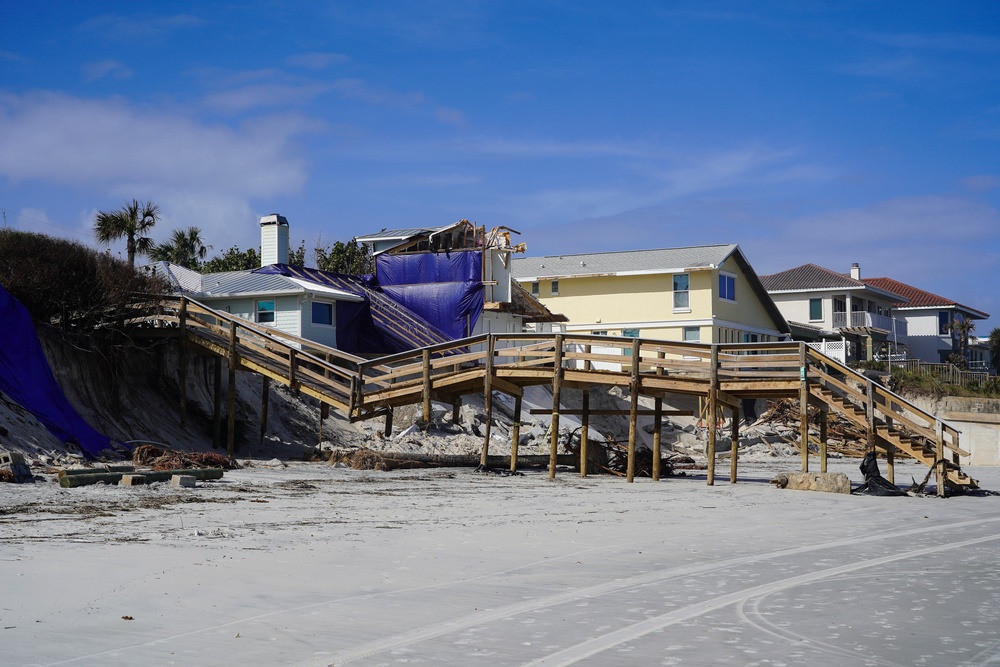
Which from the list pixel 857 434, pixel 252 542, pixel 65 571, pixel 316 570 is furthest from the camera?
pixel 857 434

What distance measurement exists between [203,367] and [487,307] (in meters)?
13.2

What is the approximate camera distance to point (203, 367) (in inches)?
1200

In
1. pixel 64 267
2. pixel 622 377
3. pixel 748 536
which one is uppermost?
pixel 64 267

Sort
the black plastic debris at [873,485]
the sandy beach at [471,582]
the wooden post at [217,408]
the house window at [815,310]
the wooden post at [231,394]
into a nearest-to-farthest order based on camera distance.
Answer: the sandy beach at [471,582] → the black plastic debris at [873,485] → the wooden post at [231,394] → the wooden post at [217,408] → the house window at [815,310]

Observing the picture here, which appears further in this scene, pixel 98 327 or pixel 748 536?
pixel 98 327

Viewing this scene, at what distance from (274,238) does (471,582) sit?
31732mm

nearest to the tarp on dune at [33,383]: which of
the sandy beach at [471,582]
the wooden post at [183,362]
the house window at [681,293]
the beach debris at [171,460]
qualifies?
the beach debris at [171,460]

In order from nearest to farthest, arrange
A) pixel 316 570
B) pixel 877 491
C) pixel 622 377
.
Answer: pixel 316 570 → pixel 877 491 → pixel 622 377

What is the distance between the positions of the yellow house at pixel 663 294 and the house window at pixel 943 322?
84.2 ft

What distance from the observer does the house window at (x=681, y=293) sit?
48.2 m

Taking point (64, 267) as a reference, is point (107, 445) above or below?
below

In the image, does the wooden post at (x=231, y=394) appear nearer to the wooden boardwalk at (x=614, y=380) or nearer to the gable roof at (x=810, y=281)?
the wooden boardwalk at (x=614, y=380)

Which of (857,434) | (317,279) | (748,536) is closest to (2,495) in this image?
(748,536)

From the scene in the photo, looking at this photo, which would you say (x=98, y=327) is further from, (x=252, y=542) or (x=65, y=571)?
(x=65, y=571)
